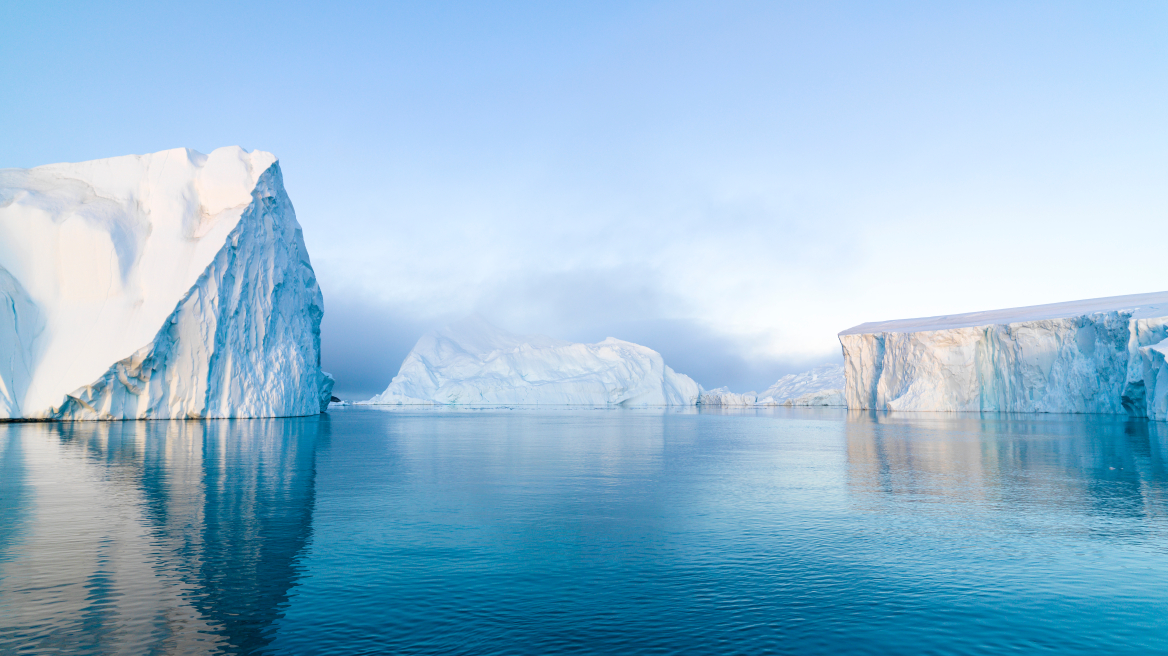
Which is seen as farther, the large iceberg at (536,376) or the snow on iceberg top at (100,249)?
the large iceberg at (536,376)

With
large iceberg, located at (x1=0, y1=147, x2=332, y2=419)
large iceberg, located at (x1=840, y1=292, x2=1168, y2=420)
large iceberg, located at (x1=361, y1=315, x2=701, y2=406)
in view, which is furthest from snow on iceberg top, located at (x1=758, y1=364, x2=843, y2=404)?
large iceberg, located at (x1=0, y1=147, x2=332, y2=419)

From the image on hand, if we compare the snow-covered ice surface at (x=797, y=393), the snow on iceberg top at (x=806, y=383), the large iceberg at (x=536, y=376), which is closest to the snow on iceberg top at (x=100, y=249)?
the large iceberg at (x=536, y=376)

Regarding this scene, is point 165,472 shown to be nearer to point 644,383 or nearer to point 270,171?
point 270,171

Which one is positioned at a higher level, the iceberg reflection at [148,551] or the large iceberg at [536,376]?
the large iceberg at [536,376]

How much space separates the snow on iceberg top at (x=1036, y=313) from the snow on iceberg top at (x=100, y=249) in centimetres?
4798

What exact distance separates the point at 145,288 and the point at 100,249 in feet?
8.65

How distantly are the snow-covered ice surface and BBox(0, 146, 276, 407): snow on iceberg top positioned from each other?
6904 cm

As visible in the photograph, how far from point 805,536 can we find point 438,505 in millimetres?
5171

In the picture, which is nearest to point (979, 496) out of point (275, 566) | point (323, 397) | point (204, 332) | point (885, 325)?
point (275, 566)

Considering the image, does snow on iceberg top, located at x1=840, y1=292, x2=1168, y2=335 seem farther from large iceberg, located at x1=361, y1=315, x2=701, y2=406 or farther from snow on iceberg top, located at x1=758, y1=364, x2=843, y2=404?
snow on iceberg top, located at x1=758, y1=364, x2=843, y2=404

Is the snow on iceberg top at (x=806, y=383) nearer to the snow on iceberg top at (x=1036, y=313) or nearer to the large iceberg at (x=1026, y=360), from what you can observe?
the snow on iceberg top at (x=1036, y=313)

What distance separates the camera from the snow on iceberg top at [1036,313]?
39781 mm

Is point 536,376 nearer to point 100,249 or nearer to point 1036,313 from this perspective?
point 1036,313

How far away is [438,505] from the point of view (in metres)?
9.82
